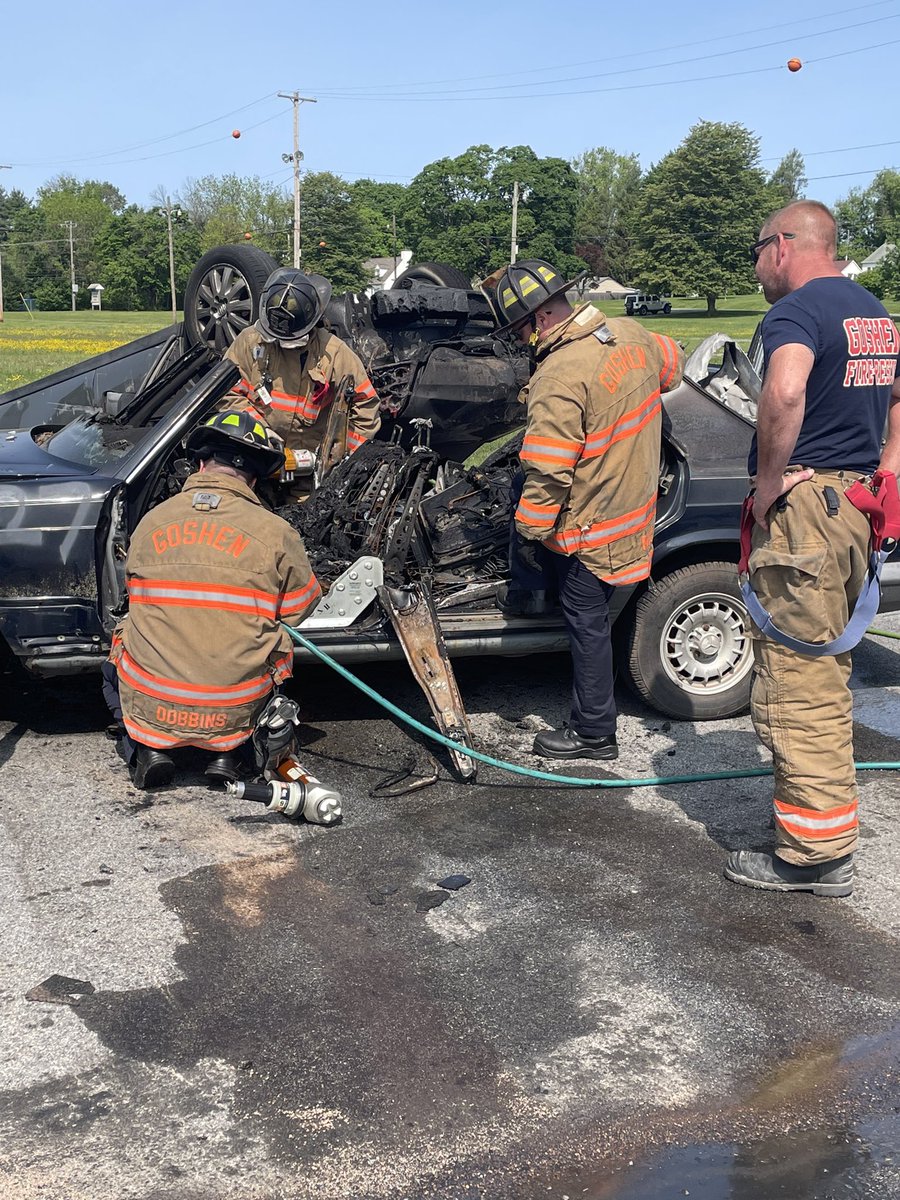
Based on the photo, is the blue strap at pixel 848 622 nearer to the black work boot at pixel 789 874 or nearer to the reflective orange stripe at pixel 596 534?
the black work boot at pixel 789 874

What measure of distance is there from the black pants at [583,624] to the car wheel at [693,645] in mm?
368

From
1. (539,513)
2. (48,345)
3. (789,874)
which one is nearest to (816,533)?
(789,874)

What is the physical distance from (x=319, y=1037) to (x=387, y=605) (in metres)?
2.13

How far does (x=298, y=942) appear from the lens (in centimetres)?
343

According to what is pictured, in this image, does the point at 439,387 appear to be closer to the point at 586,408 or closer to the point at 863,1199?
the point at 586,408

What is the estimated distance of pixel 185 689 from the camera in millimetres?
4133

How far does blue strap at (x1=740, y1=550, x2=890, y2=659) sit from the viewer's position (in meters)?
3.67

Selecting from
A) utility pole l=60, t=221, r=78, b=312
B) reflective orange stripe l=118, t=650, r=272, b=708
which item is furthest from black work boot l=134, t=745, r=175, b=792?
utility pole l=60, t=221, r=78, b=312

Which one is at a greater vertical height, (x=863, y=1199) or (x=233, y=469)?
(x=233, y=469)

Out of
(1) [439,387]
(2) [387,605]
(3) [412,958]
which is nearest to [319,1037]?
(3) [412,958]

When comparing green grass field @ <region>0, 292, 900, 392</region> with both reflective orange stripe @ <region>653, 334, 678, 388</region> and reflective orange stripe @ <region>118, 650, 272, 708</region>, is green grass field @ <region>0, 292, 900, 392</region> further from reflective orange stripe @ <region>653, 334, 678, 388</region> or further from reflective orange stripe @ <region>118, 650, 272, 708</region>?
reflective orange stripe @ <region>118, 650, 272, 708</region>

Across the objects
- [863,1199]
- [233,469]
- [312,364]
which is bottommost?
[863,1199]

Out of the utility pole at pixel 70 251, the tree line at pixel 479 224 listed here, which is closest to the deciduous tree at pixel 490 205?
the tree line at pixel 479 224

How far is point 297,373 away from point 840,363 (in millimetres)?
3213
